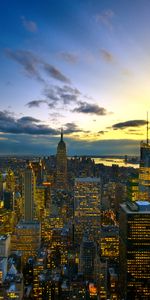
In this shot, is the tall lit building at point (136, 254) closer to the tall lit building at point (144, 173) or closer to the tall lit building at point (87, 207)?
the tall lit building at point (87, 207)

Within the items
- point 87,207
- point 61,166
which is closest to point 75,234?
point 87,207

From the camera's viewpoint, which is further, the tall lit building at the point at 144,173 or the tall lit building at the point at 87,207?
the tall lit building at the point at 144,173

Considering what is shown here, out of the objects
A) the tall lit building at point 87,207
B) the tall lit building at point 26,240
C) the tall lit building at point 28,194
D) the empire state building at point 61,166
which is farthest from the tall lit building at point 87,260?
the empire state building at point 61,166

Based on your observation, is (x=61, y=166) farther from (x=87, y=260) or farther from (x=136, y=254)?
(x=136, y=254)

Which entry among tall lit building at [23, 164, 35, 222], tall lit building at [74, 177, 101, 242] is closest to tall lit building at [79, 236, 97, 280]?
tall lit building at [74, 177, 101, 242]

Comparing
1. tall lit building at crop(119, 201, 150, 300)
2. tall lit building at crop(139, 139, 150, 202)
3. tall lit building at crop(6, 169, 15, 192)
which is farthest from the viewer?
tall lit building at crop(6, 169, 15, 192)

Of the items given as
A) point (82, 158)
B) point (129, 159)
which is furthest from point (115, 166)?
point (82, 158)

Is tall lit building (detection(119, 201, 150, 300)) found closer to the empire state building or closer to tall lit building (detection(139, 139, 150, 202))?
tall lit building (detection(139, 139, 150, 202))
